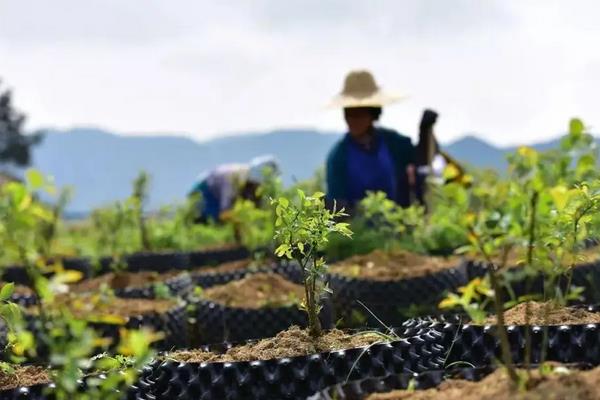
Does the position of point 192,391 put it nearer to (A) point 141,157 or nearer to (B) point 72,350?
(B) point 72,350

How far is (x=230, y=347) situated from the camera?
275 centimetres

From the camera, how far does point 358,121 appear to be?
23.6ft

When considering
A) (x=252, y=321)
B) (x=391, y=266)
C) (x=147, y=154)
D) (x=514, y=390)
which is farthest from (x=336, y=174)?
(x=147, y=154)

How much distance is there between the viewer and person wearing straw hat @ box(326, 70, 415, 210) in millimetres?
7113

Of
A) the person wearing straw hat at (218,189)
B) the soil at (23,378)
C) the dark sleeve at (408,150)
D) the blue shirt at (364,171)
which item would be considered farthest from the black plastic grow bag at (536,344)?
the person wearing straw hat at (218,189)

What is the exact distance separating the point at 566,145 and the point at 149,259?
242 inches

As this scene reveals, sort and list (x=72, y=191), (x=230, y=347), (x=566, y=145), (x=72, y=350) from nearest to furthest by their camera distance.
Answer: (x=72, y=350) → (x=566, y=145) → (x=230, y=347) → (x=72, y=191)

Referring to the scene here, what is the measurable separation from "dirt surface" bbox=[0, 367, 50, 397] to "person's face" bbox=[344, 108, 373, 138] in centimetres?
465

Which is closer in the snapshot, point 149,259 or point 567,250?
point 567,250

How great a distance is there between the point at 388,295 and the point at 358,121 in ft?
9.68

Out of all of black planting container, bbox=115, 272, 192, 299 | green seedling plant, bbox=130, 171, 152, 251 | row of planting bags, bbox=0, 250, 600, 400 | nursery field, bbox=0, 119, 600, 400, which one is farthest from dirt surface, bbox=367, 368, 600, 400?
green seedling plant, bbox=130, 171, 152, 251

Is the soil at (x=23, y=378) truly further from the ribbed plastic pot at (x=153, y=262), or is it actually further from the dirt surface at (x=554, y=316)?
the ribbed plastic pot at (x=153, y=262)

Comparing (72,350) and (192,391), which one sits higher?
(72,350)

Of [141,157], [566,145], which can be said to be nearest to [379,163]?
[566,145]
